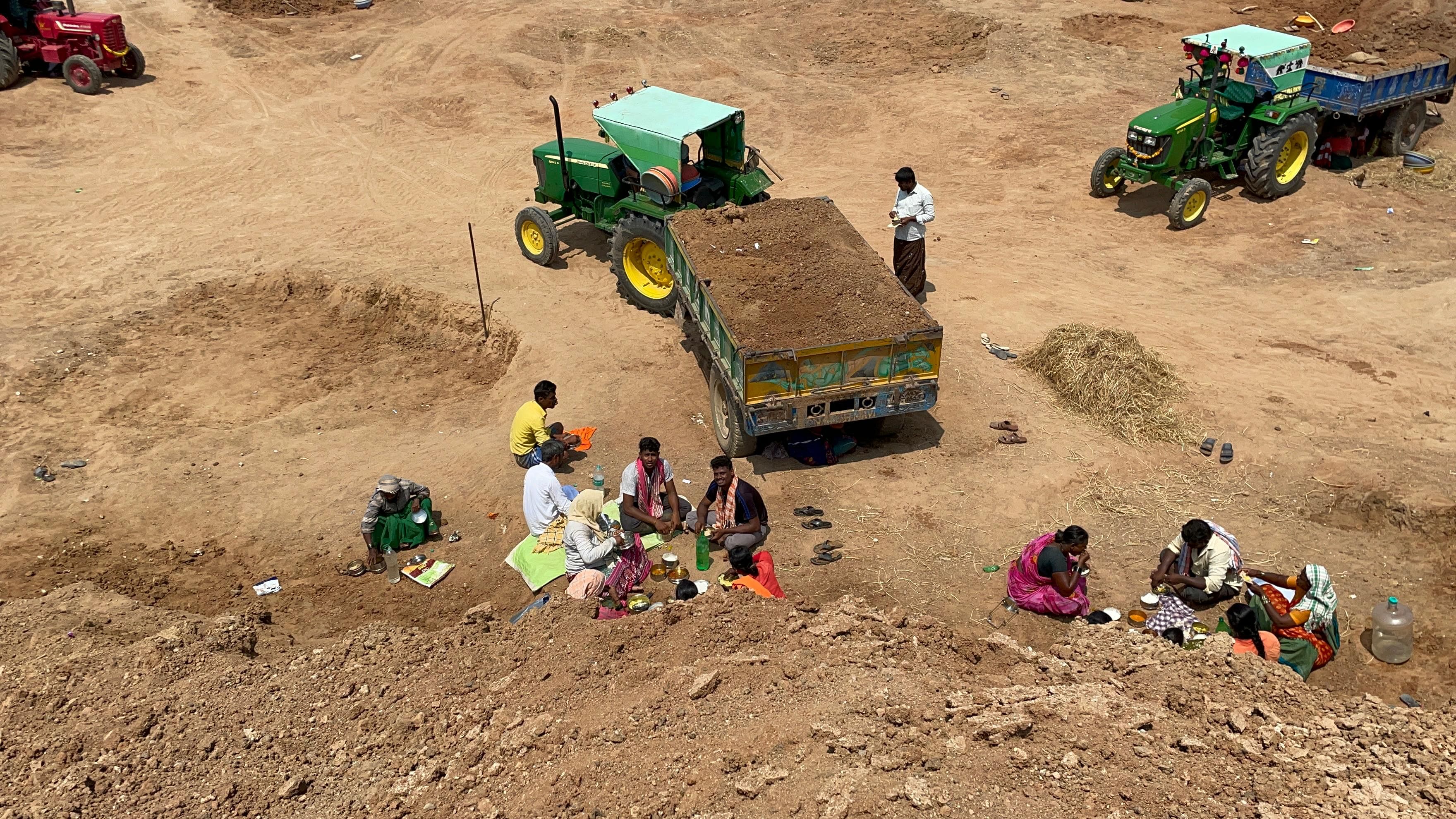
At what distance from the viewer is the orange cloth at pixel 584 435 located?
411 inches

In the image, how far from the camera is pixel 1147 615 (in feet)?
26.7

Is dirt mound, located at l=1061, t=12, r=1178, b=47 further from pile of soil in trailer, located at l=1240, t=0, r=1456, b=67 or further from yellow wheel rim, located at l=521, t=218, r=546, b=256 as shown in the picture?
yellow wheel rim, located at l=521, t=218, r=546, b=256

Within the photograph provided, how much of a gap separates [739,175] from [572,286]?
107 inches

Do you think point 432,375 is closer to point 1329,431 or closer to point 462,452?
point 462,452

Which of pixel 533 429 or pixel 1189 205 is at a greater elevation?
pixel 533 429

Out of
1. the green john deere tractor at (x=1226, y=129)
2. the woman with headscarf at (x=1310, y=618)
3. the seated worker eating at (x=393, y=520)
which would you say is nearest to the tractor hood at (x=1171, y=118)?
the green john deere tractor at (x=1226, y=129)

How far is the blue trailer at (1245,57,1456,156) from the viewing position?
618 inches

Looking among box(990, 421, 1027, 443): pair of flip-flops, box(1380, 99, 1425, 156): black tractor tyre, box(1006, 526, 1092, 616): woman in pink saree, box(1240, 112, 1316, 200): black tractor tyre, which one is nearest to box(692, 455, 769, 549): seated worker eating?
box(1006, 526, 1092, 616): woman in pink saree

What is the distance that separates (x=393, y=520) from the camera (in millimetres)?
9125

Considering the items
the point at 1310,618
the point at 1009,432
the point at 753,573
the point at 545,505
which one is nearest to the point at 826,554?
the point at 753,573

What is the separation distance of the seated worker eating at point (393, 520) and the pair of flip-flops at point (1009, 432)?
5510mm

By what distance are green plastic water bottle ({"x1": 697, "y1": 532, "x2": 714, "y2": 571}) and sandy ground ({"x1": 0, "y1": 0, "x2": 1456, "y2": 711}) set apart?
0.65 metres

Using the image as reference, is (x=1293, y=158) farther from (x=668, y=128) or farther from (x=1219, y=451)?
(x=668, y=128)

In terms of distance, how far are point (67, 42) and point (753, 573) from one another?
19274mm
